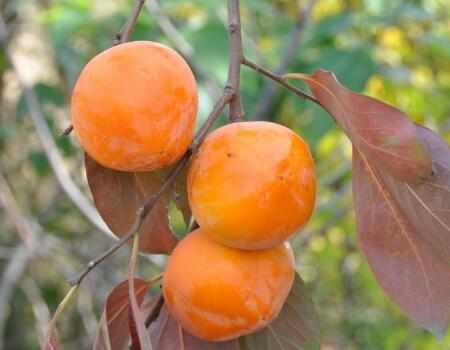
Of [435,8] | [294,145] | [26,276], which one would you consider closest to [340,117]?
[294,145]

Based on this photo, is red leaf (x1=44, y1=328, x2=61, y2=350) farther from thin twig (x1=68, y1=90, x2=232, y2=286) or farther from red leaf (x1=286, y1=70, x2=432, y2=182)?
red leaf (x1=286, y1=70, x2=432, y2=182)

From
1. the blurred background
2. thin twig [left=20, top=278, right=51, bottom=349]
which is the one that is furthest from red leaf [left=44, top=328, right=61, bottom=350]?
thin twig [left=20, top=278, right=51, bottom=349]

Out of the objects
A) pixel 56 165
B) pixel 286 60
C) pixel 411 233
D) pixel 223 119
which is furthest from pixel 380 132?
pixel 56 165

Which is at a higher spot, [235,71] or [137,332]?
[235,71]

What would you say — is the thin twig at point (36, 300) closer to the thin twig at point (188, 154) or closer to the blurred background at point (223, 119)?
the blurred background at point (223, 119)

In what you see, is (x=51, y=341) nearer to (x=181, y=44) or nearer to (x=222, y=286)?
(x=222, y=286)

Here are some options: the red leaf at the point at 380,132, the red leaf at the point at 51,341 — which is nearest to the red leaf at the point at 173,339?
the red leaf at the point at 51,341
